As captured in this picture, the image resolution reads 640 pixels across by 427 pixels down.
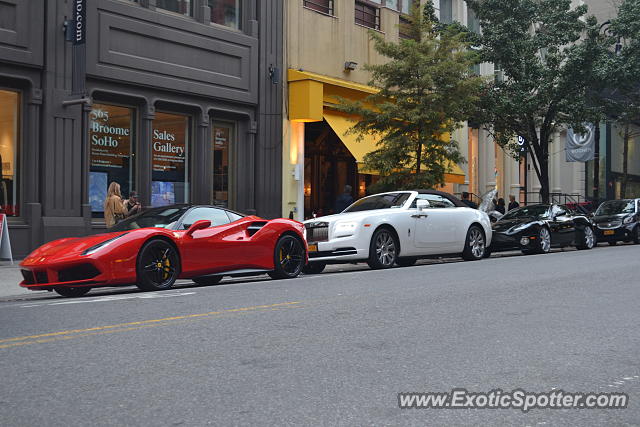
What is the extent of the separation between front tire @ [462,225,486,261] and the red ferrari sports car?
211 inches

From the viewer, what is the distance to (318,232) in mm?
15203

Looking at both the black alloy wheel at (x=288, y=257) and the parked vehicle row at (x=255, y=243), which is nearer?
the parked vehicle row at (x=255, y=243)

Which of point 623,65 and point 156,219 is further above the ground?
point 623,65

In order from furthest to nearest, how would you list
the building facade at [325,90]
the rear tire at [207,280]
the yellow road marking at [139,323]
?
the building facade at [325,90] → the rear tire at [207,280] → the yellow road marking at [139,323]

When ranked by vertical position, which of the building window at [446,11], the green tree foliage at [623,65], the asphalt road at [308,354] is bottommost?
the asphalt road at [308,354]

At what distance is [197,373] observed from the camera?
18.2 ft

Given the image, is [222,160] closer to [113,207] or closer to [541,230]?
[113,207]

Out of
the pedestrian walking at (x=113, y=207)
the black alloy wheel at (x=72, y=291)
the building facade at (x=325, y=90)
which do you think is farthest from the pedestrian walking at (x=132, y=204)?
the building facade at (x=325, y=90)

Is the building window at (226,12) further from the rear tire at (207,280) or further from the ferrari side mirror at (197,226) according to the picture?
the ferrari side mirror at (197,226)

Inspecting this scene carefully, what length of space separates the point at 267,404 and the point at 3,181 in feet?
46.0

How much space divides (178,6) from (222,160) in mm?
4205

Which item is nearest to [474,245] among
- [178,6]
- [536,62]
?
[178,6]

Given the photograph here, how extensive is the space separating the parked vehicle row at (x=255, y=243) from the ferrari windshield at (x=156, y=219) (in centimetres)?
1

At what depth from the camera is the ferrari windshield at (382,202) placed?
16328mm
